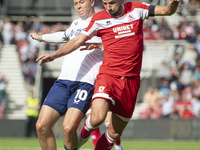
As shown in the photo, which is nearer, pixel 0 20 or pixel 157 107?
pixel 157 107

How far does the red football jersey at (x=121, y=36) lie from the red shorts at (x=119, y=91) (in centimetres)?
11

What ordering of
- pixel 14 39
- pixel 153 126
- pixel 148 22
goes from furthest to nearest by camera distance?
pixel 14 39, pixel 148 22, pixel 153 126

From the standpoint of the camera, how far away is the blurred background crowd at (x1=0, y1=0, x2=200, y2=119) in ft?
62.8

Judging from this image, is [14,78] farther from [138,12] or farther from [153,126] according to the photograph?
[138,12]

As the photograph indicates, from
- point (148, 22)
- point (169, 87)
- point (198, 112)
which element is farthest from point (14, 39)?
point (198, 112)

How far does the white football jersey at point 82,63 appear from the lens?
25.7 ft

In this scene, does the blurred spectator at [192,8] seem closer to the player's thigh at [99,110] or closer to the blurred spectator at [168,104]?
the blurred spectator at [168,104]

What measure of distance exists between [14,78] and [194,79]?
31.4 ft

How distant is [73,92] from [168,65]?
14132mm

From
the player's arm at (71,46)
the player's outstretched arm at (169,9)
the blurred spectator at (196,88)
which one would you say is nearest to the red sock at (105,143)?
the player's arm at (71,46)

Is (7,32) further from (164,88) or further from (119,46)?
(119,46)

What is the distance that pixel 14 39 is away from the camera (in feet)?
81.8

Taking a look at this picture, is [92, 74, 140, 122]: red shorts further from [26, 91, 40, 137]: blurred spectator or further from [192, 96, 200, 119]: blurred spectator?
[26, 91, 40, 137]: blurred spectator

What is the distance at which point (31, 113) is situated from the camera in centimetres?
1964
